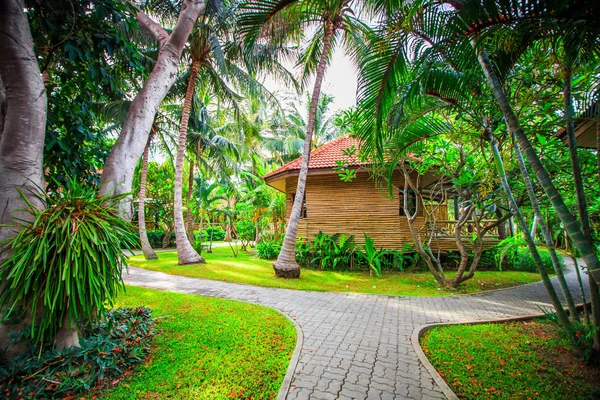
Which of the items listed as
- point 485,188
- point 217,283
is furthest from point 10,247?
point 485,188

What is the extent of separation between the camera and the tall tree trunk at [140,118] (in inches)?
128

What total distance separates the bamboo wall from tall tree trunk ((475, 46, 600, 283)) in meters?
7.63

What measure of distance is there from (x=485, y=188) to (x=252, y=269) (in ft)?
25.9

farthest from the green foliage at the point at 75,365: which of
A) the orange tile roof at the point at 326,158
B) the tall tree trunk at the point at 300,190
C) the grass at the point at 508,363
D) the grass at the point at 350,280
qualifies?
the orange tile roof at the point at 326,158

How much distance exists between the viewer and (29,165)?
109 inches

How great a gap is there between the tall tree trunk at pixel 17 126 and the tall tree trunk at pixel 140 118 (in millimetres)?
661

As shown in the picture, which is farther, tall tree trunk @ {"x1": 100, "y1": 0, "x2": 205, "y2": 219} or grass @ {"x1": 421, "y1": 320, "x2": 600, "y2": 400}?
tall tree trunk @ {"x1": 100, "y1": 0, "x2": 205, "y2": 219}

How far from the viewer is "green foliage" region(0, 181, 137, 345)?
2.45 m

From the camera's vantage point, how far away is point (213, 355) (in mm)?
3201

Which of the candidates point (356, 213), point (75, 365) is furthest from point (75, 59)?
point (356, 213)

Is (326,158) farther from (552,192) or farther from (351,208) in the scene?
(552,192)

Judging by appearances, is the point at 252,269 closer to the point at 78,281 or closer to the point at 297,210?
the point at 297,210

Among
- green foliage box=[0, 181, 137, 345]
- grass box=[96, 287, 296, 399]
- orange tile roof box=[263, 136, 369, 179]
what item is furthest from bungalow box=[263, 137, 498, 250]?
green foliage box=[0, 181, 137, 345]

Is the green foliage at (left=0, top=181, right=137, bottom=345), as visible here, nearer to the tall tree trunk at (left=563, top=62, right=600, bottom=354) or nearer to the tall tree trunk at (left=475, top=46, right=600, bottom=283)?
the tall tree trunk at (left=475, top=46, right=600, bottom=283)
